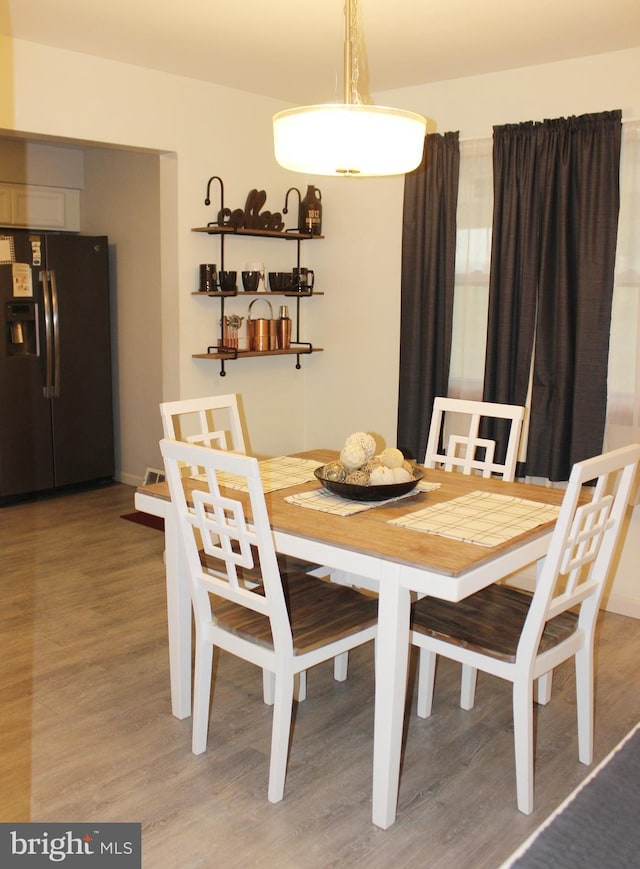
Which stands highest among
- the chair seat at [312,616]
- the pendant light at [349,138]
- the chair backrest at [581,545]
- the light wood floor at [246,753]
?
the pendant light at [349,138]

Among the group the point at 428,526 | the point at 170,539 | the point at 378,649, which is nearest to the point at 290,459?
the point at 170,539

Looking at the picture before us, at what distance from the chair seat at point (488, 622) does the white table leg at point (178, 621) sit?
757 mm

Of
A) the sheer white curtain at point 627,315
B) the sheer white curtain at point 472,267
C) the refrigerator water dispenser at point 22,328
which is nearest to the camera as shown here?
the sheer white curtain at point 627,315

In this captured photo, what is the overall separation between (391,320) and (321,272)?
0.61 meters

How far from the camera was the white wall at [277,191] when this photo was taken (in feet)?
11.8

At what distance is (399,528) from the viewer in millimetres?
2246

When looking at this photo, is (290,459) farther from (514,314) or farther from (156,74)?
(156,74)

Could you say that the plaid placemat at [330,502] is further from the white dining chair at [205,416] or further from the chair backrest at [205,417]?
the white dining chair at [205,416]

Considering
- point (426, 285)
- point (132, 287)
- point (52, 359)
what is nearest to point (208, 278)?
point (426, 285)

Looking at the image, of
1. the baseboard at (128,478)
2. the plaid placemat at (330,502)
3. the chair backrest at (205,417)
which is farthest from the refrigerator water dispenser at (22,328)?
the plaid placemat at (330,502)

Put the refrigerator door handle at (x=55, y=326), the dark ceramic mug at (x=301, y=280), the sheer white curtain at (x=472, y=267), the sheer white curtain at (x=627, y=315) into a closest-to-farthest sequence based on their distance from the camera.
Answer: the sheer white curtain at (x=627, y=315)
the sheer white curtain at (x=472, y=267)
the dark ceramic mug at (x=301, y=280)
the refrigerator door handle at (x=55, y=326)

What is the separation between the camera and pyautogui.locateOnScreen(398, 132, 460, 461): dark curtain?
3955 mm

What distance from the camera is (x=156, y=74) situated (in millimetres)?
3936

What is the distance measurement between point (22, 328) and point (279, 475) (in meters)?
2.86
